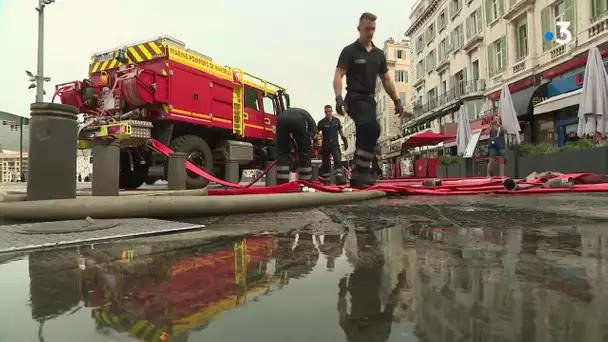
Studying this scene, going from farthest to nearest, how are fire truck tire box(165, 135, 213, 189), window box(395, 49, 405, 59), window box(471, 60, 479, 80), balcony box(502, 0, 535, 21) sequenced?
1. window box(395, 49, 405, 59)
2. window box(471, 60, 479, 80)
3. balcony box(502, 0, 535, 21)
4. fire truck tire box(165, 135, 213, 189)

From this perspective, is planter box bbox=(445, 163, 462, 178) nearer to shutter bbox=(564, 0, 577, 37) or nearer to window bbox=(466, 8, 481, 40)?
shutter bbox=(564, 0, 577, 37)

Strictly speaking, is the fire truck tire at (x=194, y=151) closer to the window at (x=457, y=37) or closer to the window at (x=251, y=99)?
the window at (x=251, y=99)

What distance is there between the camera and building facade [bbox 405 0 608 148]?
1719cm

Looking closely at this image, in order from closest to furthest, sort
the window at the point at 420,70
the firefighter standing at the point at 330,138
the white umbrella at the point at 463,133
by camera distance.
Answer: the firefighter standing at the point at 330,138, the white umbrella at the point at 463,133, the window at the point at 420,70

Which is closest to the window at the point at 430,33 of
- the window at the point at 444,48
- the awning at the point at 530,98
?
the window at the point at 444,48

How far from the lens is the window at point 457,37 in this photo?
30922 millimetres

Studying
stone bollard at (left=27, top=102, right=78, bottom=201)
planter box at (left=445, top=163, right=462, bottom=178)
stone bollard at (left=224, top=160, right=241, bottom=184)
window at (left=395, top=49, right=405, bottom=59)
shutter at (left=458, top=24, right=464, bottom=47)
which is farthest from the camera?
window at (left=395, top=49, right=405, bottom=59)

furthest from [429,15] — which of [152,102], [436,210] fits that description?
[436,210]

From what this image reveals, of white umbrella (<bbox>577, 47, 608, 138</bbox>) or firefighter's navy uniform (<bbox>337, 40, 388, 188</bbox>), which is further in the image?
white umbrella (<bbox>577, 47, 608, 138</bbox>)

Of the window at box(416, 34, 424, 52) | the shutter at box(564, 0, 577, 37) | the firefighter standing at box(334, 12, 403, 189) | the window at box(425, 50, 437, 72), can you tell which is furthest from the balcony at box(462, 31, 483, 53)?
the firefighter standing at box(334, 12, 403, 189)

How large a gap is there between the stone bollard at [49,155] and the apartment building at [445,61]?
2770cm

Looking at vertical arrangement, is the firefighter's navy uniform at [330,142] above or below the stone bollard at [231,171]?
above

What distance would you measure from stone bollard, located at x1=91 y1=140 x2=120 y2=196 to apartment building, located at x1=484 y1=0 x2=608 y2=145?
16.9 meters

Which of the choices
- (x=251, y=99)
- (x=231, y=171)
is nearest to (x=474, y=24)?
(x=251, y=99)
